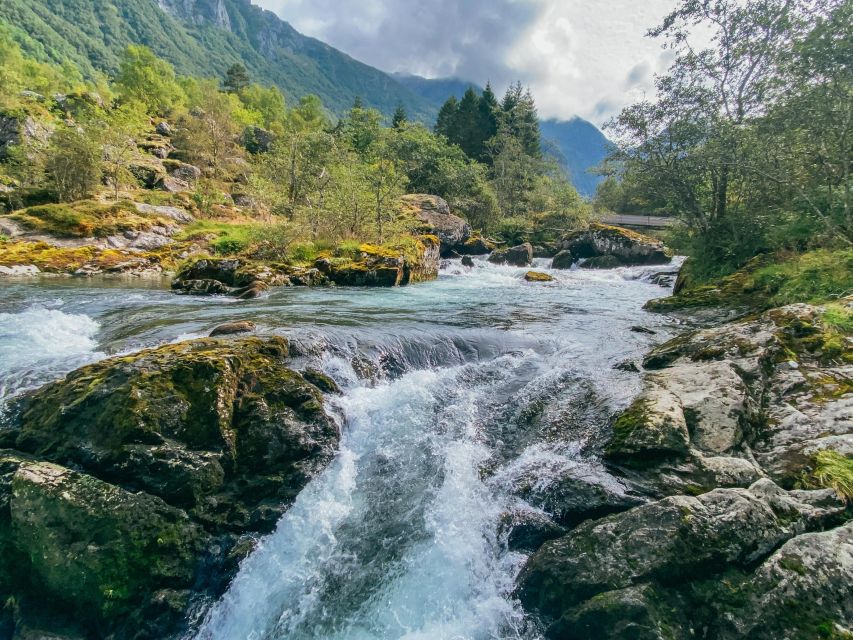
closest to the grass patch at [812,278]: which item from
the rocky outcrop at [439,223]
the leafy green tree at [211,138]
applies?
the rocky outcrop at [439,223]

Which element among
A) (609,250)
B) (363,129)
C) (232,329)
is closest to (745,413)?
(232,329)

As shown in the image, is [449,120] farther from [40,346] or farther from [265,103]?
[40,346]

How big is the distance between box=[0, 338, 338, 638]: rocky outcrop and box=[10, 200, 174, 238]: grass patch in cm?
2438

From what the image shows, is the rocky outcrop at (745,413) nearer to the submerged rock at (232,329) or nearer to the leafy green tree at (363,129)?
the submerged rock at (232,329)

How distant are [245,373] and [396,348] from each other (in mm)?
3341

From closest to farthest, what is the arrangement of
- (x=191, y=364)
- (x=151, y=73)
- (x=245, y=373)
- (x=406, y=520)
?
1. (x=406, y=520)
2. (x=191, y=364)
3. (x=245, y=373)
4. (x=151, y=73)

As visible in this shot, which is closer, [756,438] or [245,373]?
[756,438]

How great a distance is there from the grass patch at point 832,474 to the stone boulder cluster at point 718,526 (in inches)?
0.6

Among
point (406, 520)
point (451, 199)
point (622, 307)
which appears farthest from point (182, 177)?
point (406, 520)

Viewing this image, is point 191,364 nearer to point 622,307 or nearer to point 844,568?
point 844,568

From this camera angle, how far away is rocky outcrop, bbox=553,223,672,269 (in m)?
29.7

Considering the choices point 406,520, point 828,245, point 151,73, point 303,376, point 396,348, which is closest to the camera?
point 406,520

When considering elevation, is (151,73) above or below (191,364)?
→ above

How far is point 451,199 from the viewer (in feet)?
139
